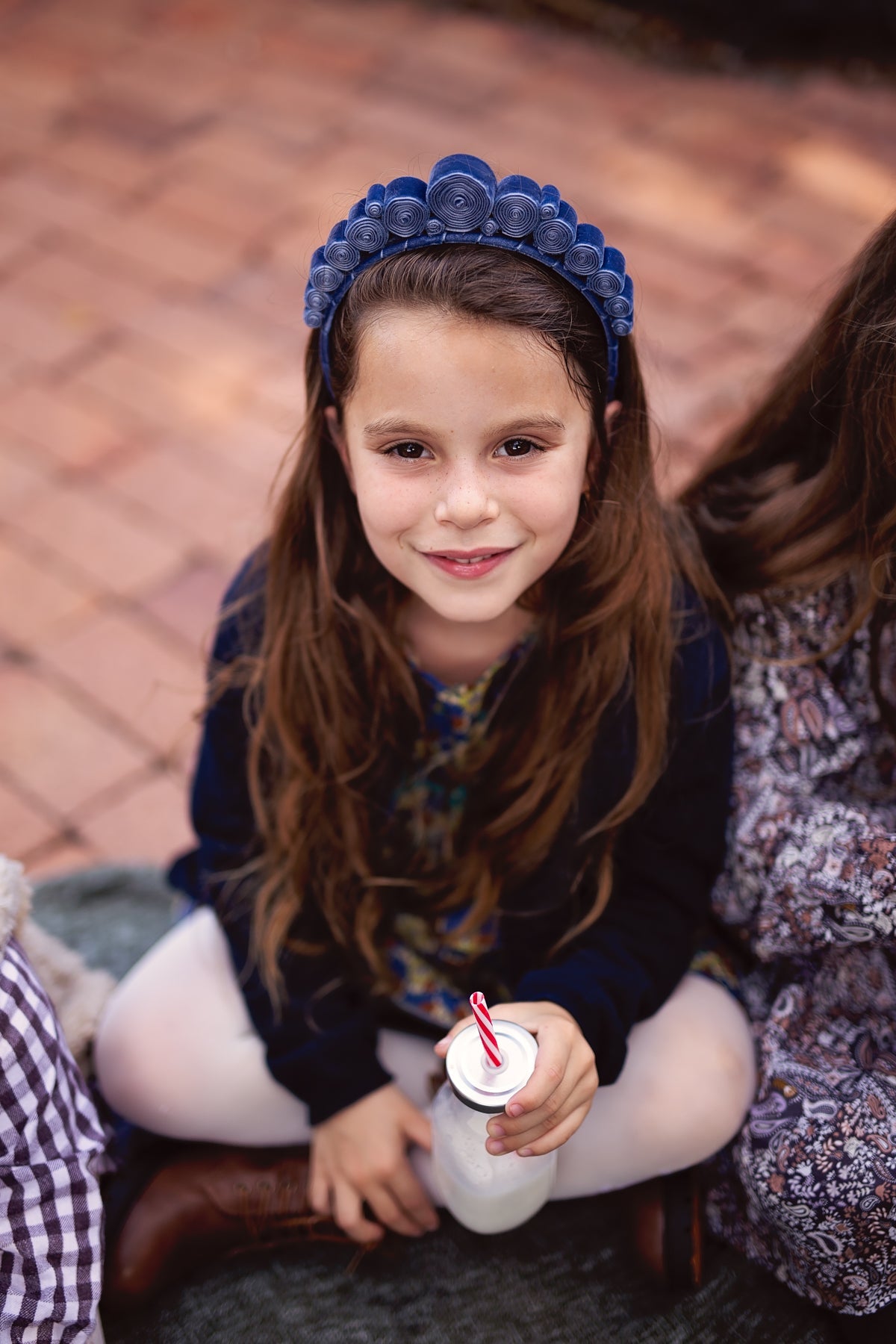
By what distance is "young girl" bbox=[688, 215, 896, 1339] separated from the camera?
1.09 m

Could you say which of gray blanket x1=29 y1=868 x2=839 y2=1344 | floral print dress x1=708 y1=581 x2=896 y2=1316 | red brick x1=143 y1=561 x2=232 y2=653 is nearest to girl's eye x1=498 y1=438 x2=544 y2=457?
floral print dress x1=708 y1=581 x2=896 y2=1316

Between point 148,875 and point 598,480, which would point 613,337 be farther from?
point 148,875

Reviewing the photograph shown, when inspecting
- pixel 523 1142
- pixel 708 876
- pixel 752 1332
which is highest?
pixel 708 876

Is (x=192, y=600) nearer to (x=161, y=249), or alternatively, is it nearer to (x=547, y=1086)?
(x=161, y=249)

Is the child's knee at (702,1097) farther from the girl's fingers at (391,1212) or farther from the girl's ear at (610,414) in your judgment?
the girl's ear at (610,414)

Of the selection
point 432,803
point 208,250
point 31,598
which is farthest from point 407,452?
point 208,250

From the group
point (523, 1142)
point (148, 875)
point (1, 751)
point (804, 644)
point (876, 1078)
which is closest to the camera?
point (523, 1142)

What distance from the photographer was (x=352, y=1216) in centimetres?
121

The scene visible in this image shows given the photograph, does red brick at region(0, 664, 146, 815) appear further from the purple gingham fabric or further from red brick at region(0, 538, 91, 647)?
the purple gingham fabric

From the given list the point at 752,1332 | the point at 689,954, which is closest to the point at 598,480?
the point at 689,954

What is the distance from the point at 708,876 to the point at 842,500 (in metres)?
0.39

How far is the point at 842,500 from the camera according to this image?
1192mm

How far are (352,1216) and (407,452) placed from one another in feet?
2.39

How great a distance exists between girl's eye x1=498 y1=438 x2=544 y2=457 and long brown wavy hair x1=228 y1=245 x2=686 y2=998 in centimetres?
7
